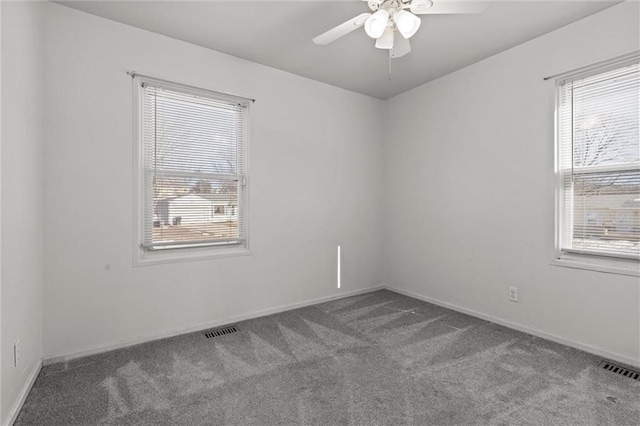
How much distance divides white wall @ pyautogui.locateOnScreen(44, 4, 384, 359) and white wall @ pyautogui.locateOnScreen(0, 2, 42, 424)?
5.6 inches

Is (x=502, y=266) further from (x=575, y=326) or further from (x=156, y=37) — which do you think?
(x=156, y=37)

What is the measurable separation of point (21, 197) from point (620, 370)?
13.2 ft

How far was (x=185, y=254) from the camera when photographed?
291 centimetres

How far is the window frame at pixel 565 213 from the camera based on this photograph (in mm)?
2312

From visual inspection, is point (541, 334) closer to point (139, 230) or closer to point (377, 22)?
point (377, 22)

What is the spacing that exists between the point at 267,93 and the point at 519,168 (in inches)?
101

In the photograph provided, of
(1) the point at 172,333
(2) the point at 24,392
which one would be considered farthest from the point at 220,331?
(2) the point at 24,392

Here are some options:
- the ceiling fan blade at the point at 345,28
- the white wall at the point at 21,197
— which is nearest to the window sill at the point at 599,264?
the ceiling fan blade at the point at 345,28

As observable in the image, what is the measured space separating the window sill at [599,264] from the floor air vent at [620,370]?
0.66 meters

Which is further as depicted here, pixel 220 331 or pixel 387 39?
pixel 220 331

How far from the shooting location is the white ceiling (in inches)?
91.5

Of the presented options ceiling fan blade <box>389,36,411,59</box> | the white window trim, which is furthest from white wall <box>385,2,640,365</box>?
the white window trim

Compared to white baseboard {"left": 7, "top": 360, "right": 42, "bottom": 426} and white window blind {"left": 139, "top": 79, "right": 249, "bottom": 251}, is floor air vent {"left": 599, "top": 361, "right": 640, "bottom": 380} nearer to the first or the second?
white window blind {"left": 139, "top": 79, "right": 249, "bottom": 251}

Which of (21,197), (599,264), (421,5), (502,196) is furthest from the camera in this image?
(502,196)
